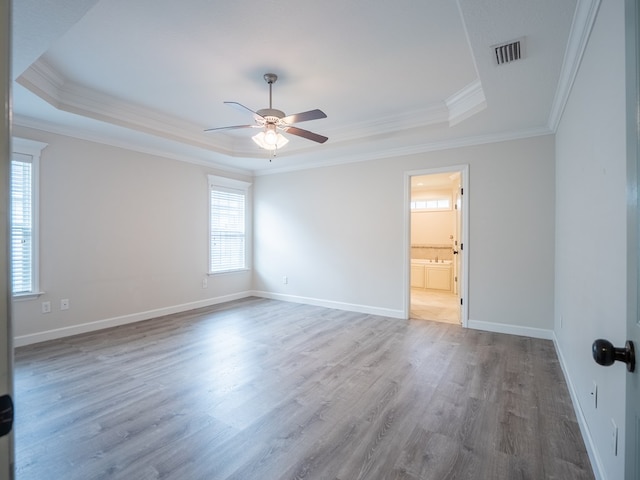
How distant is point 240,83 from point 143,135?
1.78 m

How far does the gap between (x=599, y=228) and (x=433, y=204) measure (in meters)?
6.73

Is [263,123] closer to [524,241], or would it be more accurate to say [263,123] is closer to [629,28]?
[629,28]

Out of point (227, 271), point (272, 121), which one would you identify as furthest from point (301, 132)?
point (227, 271)

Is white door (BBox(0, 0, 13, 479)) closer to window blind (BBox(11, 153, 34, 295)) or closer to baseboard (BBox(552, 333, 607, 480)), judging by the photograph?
baseboard (BBox(552, 333, 607, 480))

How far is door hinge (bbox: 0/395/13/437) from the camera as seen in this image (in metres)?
0.58

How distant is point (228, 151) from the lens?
512 cm

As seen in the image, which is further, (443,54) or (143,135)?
(143,135)

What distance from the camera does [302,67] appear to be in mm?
2916

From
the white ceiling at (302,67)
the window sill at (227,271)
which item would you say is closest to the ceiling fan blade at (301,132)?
the white ceiling at (302,67)

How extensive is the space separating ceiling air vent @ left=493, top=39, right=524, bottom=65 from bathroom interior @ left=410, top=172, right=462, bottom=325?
432cm

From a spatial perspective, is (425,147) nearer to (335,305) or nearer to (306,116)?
(306,116)

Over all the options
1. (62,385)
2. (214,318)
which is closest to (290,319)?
(214,318)

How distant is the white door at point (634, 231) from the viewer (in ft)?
2.54

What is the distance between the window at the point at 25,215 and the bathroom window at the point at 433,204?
7575 millimetres
